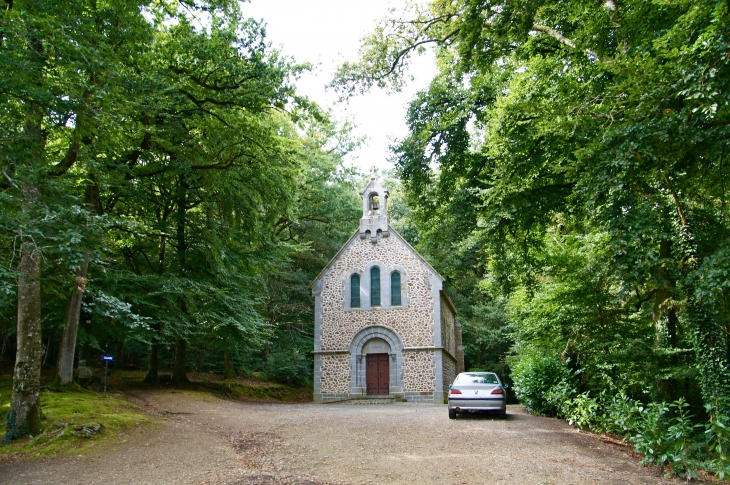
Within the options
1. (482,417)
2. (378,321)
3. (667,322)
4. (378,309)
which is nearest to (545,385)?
(482,417)

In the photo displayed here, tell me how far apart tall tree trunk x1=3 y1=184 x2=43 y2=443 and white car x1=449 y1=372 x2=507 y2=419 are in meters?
8.89

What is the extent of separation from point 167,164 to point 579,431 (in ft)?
43.4

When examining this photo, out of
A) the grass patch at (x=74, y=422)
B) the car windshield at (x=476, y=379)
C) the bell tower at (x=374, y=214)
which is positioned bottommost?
the grass patch at (x=74, y=422)

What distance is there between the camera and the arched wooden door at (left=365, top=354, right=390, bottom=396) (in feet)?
74.7

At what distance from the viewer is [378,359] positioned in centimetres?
2311

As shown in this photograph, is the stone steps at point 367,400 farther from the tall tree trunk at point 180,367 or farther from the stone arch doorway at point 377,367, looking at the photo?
the tall tree trunk at point 180,367

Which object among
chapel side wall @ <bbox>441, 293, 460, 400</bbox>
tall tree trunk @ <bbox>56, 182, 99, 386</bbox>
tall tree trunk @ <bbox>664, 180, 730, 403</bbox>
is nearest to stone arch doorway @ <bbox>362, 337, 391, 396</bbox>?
chapel side wall @ <bbox>441, 293, 460, 400</bbox>

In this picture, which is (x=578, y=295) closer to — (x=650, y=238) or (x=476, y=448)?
(x=650, y=238)

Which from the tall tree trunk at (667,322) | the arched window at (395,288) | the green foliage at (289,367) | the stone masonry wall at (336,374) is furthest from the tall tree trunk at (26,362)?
the green foliage at (289,367)

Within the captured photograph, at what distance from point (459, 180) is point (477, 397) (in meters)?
6.23

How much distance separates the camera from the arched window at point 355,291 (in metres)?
23.8

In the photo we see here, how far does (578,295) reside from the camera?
38.6 ft

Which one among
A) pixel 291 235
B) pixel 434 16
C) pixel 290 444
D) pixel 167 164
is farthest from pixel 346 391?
pixel 434 16

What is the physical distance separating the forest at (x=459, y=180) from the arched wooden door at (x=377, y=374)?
18.6 ft
